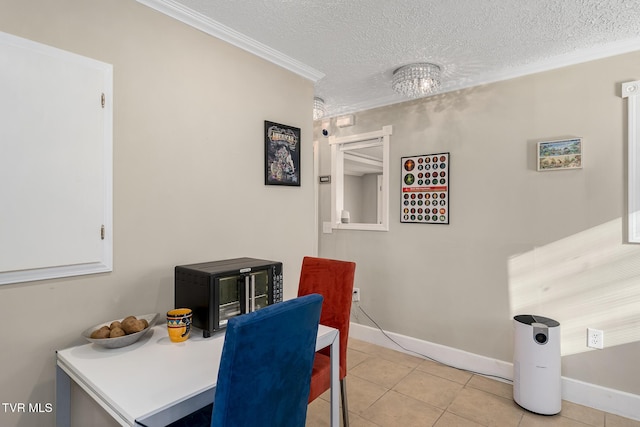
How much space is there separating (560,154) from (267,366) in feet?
8.04

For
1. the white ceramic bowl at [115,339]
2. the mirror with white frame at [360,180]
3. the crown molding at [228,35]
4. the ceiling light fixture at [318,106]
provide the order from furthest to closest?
the mirror with white frame at [360,180] → the ceiling light fixture at [318,106] → the crown molding at [228,35] → the white ceramic bowl at [115,339]

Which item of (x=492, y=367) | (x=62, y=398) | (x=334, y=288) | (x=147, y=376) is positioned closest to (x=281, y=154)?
(x=334, y=288)

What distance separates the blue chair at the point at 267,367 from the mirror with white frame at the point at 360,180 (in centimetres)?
222

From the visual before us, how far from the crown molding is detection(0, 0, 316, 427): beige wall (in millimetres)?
38

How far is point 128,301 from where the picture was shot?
1.61m

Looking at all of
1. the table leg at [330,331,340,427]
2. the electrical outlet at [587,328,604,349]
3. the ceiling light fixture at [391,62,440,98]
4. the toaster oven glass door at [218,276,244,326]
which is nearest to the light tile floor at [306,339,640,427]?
the electrical outlet at [587,328,604,349]

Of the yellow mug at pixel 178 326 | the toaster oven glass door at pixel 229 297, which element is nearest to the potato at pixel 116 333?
the yellow mug at pixel 178 326

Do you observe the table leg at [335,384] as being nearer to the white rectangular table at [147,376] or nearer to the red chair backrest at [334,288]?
the white rectangular table at [147,376]

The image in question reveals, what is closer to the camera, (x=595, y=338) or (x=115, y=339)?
(x=115, y=339)

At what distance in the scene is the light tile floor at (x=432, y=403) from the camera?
6.80 ft

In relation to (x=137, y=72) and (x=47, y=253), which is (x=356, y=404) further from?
(x=137, y=72)

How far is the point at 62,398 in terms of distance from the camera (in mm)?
1394

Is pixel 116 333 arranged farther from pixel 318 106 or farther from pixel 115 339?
pixel 318 106

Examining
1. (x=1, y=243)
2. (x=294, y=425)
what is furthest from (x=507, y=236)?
(x=1, y=243)
